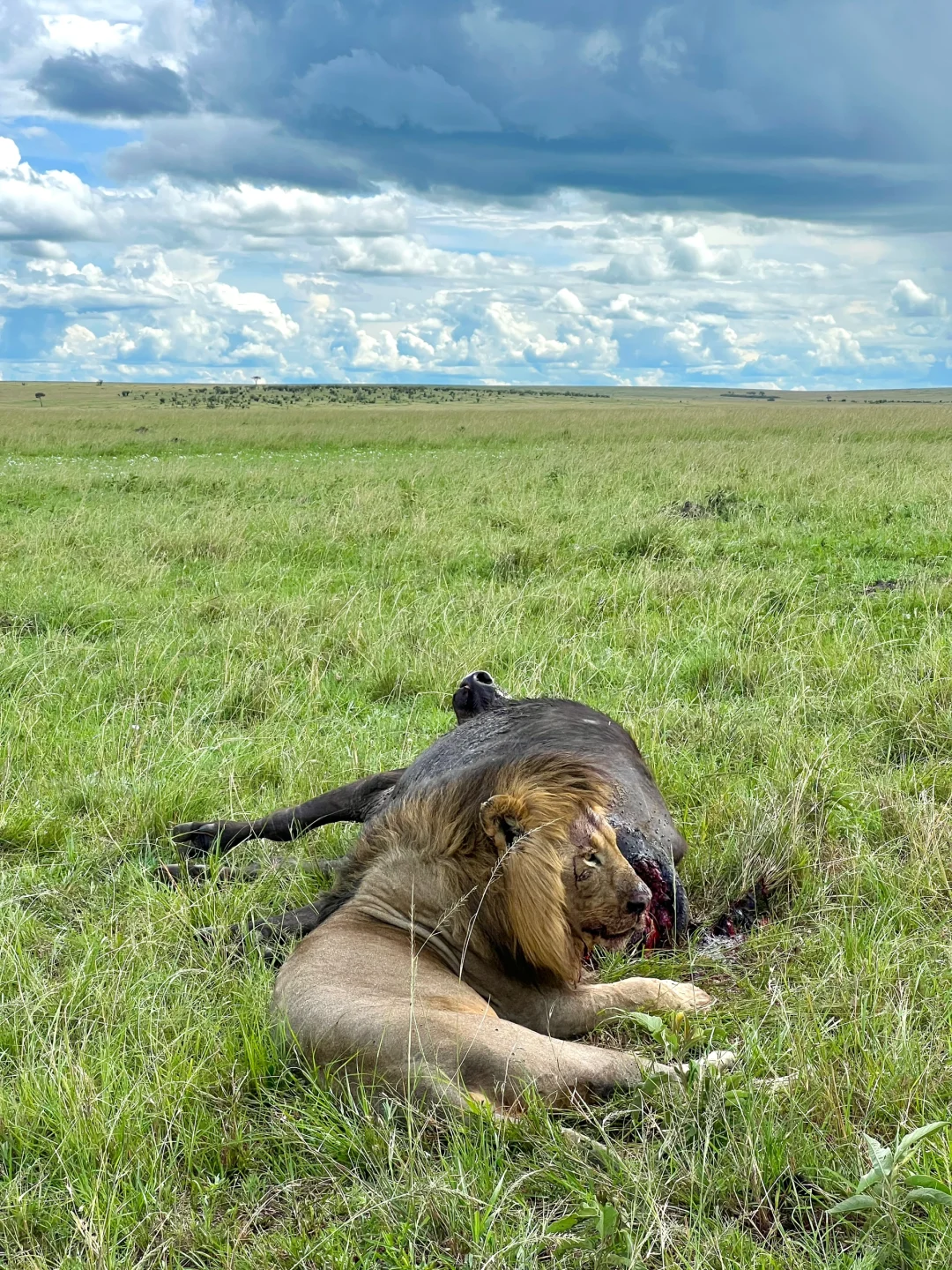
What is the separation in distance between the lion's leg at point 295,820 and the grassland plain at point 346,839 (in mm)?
93

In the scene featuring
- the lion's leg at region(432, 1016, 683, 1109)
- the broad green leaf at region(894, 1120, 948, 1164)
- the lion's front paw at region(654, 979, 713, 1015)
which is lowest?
the lion's front paw at region(654, 979, 713, 1015)

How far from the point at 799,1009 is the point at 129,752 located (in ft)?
10.6

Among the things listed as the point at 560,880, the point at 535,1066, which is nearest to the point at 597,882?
the point at 560,880

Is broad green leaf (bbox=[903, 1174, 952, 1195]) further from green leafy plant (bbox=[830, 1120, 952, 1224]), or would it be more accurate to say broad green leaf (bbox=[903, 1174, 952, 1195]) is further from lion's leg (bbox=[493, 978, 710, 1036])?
lion's leg (bbox=[493, 978, 710, 1036])

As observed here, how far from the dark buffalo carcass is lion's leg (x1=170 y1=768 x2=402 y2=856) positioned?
0.05 feet

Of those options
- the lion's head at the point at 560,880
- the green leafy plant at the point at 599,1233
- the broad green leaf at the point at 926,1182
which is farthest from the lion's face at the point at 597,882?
the broad green leaf at the point at 926,1182

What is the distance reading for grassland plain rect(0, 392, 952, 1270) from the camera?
2031mm

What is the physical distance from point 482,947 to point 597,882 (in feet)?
1.10

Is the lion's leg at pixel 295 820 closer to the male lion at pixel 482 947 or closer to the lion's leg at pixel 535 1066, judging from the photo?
the male lion at pixel 482 947

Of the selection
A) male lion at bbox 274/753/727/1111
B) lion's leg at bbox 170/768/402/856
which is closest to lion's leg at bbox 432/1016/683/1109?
male lion at bbox 274/753/727/1111

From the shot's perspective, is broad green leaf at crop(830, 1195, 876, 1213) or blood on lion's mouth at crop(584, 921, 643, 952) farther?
blood on lion's mouth at crop(584, 921, 643, 952)

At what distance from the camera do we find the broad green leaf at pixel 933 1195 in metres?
1.84

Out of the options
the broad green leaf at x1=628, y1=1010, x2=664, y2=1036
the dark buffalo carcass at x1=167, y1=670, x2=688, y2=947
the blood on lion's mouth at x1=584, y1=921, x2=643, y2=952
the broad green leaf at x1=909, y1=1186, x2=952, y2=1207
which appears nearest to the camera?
the broad green leaf at x1=909, y1=1186, x2=952, y2=1207

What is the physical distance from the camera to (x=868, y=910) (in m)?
3.24
